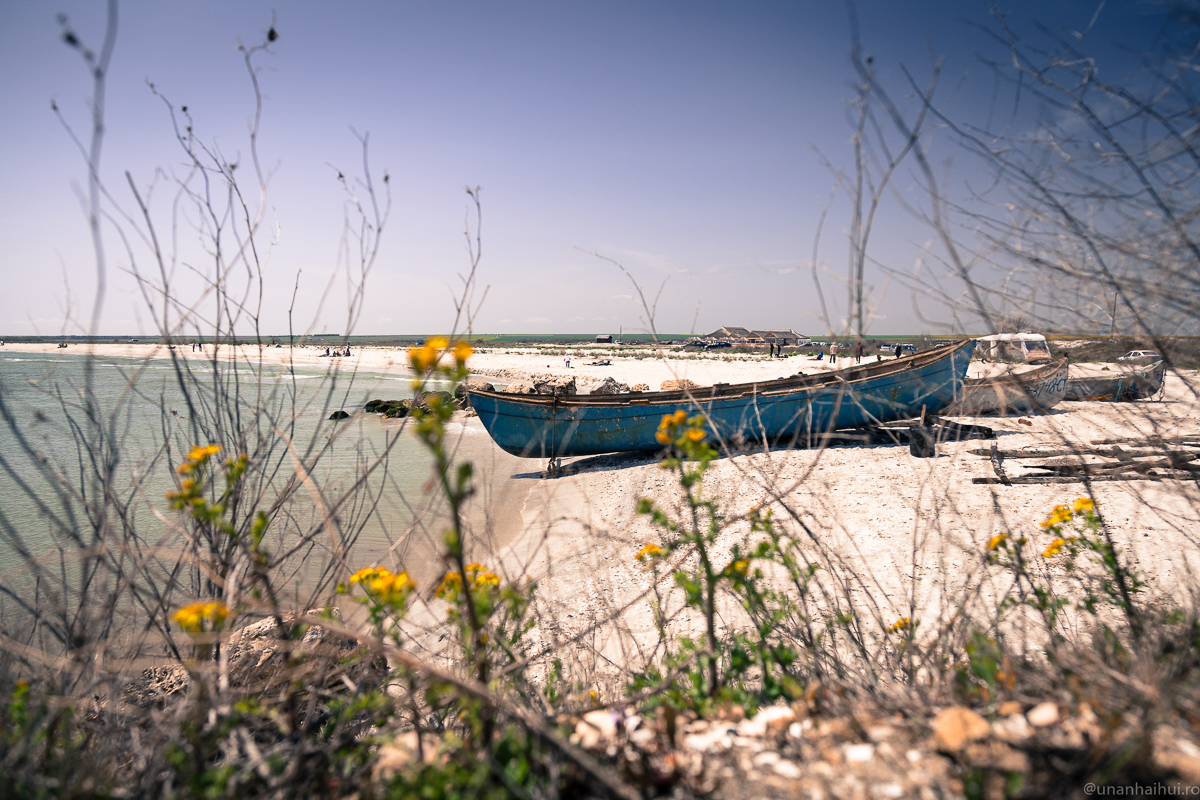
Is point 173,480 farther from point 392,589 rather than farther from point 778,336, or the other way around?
point 778,336

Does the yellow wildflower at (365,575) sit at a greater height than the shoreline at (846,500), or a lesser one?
greater

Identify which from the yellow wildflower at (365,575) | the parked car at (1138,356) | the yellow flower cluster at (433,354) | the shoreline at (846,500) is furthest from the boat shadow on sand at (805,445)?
the yellow flower cluster at (433,354)

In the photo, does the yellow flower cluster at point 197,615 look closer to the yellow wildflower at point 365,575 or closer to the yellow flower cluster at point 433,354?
the yellow wildflower at point 365,575

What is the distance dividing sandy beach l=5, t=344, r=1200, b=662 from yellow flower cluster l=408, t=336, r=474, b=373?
0.62 meters

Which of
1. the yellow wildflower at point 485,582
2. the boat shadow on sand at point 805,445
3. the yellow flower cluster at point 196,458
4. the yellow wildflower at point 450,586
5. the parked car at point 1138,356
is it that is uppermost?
the parked car at point 1138,356

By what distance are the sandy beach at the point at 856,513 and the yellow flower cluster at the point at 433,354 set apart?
62cm

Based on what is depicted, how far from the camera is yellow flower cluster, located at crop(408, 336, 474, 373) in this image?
1.21 m

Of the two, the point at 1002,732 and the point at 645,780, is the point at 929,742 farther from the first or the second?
the point at 645,780

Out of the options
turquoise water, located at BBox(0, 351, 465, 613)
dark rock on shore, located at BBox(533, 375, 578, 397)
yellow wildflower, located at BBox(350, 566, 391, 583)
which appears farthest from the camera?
dark rock on shore, located at BBox(533, 375, 578, 397)

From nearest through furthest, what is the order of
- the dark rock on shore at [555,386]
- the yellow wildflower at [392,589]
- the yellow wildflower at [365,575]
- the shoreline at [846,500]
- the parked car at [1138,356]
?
1. the yellow wildflower at [392,589]
2. the yellow wildflower at [365,575]
3. the parked car at [1138,356]
4. the shoreline at [846,500]
5. the dark rock on shore at [555,386]

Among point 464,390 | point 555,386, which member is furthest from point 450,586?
point 555,386

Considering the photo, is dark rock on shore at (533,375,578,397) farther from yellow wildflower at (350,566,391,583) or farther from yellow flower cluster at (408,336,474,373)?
yellow flower cluster at (408,336,474,373)

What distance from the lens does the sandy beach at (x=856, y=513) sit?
270 centimetres

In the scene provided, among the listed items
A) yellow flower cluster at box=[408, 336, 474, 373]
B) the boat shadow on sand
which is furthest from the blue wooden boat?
yellow flower cluster at box=[408, 336, 474, 373]
